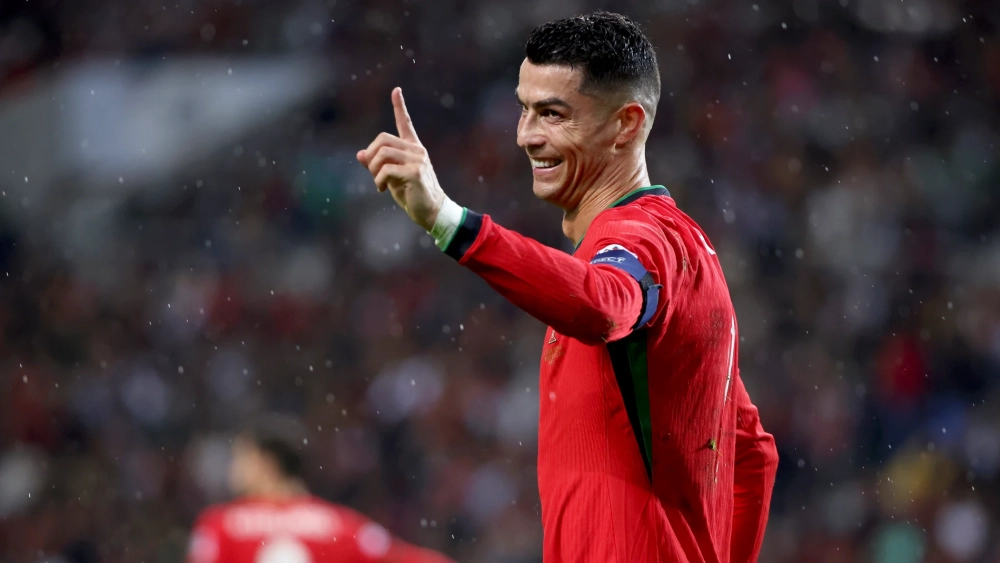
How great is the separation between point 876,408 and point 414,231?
358 centimetres

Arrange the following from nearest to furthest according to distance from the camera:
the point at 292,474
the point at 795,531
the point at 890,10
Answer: the point at 292,474
the point at 795,531
the point at 890,10

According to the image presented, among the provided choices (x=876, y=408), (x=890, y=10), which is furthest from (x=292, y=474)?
(x=890, y=10)

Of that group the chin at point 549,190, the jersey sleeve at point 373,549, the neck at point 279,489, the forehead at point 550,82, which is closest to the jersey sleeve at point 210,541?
the neck at point 279,489

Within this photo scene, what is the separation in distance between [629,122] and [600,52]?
0.16m

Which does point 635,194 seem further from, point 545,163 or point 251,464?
point 251,464

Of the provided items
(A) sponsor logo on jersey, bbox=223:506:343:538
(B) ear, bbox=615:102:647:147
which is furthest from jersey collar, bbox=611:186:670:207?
(A) sponsor logo on jersey, bbox=223:506:343:538

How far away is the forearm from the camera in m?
1.68

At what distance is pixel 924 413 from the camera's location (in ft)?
25.7

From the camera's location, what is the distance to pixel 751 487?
8.20 ft

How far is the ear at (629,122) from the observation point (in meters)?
2.30

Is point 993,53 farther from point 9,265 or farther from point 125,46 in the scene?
point 9,265

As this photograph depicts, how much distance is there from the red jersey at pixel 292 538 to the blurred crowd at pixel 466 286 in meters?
2.92

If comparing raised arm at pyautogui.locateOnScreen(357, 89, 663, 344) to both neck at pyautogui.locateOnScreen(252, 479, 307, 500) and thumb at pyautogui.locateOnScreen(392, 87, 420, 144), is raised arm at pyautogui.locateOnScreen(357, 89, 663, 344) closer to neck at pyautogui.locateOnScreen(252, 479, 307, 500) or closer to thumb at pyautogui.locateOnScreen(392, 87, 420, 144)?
thumb at pyautogui.locateOnScreen(392, 87, 420, 144)

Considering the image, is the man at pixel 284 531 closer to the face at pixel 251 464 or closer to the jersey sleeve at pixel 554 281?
the face at pixel 251 464
